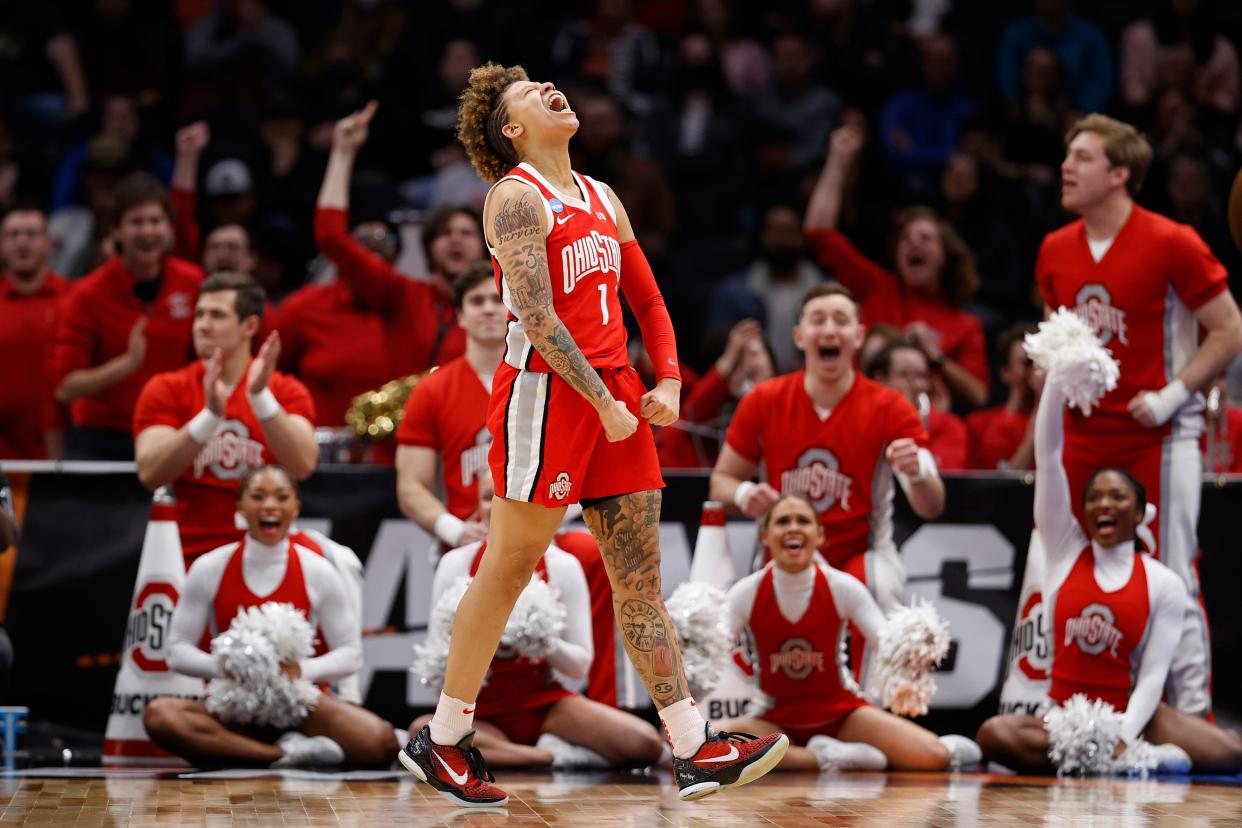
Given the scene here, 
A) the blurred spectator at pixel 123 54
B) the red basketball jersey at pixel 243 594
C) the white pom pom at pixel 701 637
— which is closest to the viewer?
the white pom pom at pixel 701 637

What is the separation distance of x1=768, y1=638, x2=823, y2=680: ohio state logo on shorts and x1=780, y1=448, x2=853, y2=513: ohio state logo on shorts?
685 millimetres

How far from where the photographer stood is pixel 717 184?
11.9m

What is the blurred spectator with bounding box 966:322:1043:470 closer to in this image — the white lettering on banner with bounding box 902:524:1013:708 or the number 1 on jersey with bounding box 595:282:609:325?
the white lettering on banner with bounding box 902:524:1013:708

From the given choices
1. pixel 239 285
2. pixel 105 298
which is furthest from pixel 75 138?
pixel 239 285

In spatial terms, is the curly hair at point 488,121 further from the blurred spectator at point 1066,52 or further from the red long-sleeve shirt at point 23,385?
the blurred spectator at point 1066,52

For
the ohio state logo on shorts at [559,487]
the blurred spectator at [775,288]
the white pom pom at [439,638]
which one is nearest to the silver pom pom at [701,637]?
the white pom pom at [439,638]

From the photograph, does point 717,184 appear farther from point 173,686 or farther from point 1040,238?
point 173,686

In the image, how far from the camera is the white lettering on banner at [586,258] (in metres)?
5.21

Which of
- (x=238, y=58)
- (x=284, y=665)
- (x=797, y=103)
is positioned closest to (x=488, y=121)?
(x=284, y=665)

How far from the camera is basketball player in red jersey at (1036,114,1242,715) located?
7.09m

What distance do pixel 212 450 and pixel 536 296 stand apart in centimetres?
283

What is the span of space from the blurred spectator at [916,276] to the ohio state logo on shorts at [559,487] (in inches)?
179

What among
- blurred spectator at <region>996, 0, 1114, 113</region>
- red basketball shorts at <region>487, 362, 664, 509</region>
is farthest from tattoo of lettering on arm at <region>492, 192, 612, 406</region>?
blurred spectator at <region>996, 0, 1114, 113</region>

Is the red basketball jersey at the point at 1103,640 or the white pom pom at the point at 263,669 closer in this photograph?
the white pom pom at the point at 263,669
